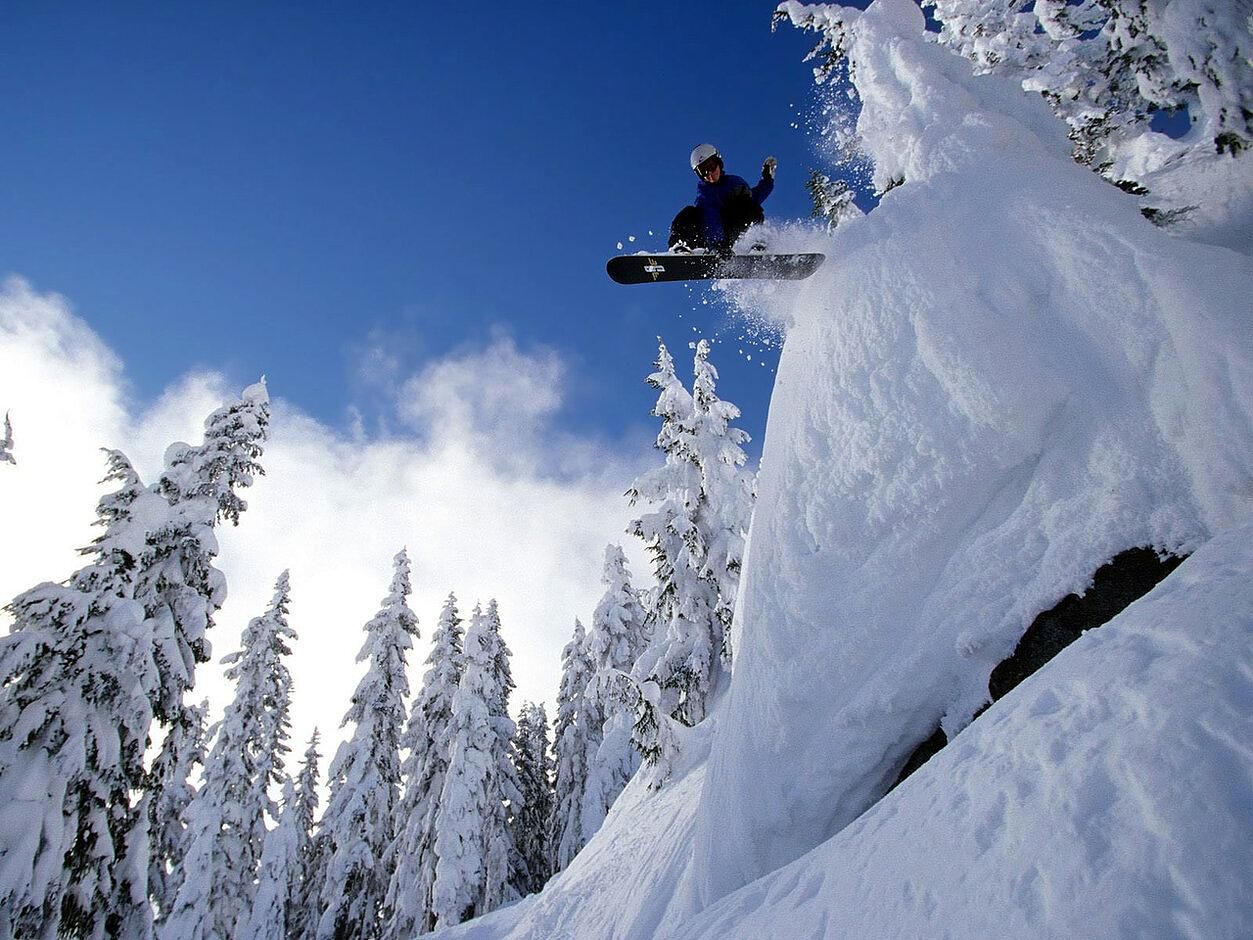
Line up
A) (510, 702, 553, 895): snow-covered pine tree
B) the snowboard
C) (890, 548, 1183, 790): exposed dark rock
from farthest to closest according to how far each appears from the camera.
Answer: (510, 702, 553, 895): snow-covered pine tree, the snowboard, (890, 548, 1183, 790): exposed dark rock

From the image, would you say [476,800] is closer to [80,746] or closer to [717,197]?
[80,746]

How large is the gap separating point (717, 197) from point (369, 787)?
24.4 m

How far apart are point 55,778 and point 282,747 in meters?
20.7

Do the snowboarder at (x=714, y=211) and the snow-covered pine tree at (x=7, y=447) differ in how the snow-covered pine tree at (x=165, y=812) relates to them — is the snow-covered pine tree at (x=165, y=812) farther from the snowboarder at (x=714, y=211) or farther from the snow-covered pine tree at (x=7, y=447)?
the snowboarder at (x=714, y=211)

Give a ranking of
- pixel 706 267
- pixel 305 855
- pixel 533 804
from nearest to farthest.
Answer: pixel 706 267
pixel 305 855
pixel 533 804

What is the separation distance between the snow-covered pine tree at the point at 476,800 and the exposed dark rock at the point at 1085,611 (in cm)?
2019

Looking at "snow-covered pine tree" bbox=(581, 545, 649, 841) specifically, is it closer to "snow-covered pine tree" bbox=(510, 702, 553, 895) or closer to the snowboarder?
"snow-covered pine tree" bbox=(510, 702, 553, 895)

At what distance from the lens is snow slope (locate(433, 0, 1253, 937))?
6.80ft

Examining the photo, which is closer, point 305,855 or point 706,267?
point 706,267

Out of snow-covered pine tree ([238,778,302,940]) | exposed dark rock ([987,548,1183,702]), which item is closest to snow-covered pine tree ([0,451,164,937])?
exposed dark rock ([987,548,1183,702])

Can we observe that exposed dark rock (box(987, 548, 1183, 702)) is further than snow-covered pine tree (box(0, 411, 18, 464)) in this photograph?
No

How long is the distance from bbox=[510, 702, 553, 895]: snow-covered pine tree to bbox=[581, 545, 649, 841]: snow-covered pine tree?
4533 millimetres

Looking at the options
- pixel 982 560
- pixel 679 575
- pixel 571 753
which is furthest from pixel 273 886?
pixel 982 560

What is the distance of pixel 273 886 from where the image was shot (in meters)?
22.8
